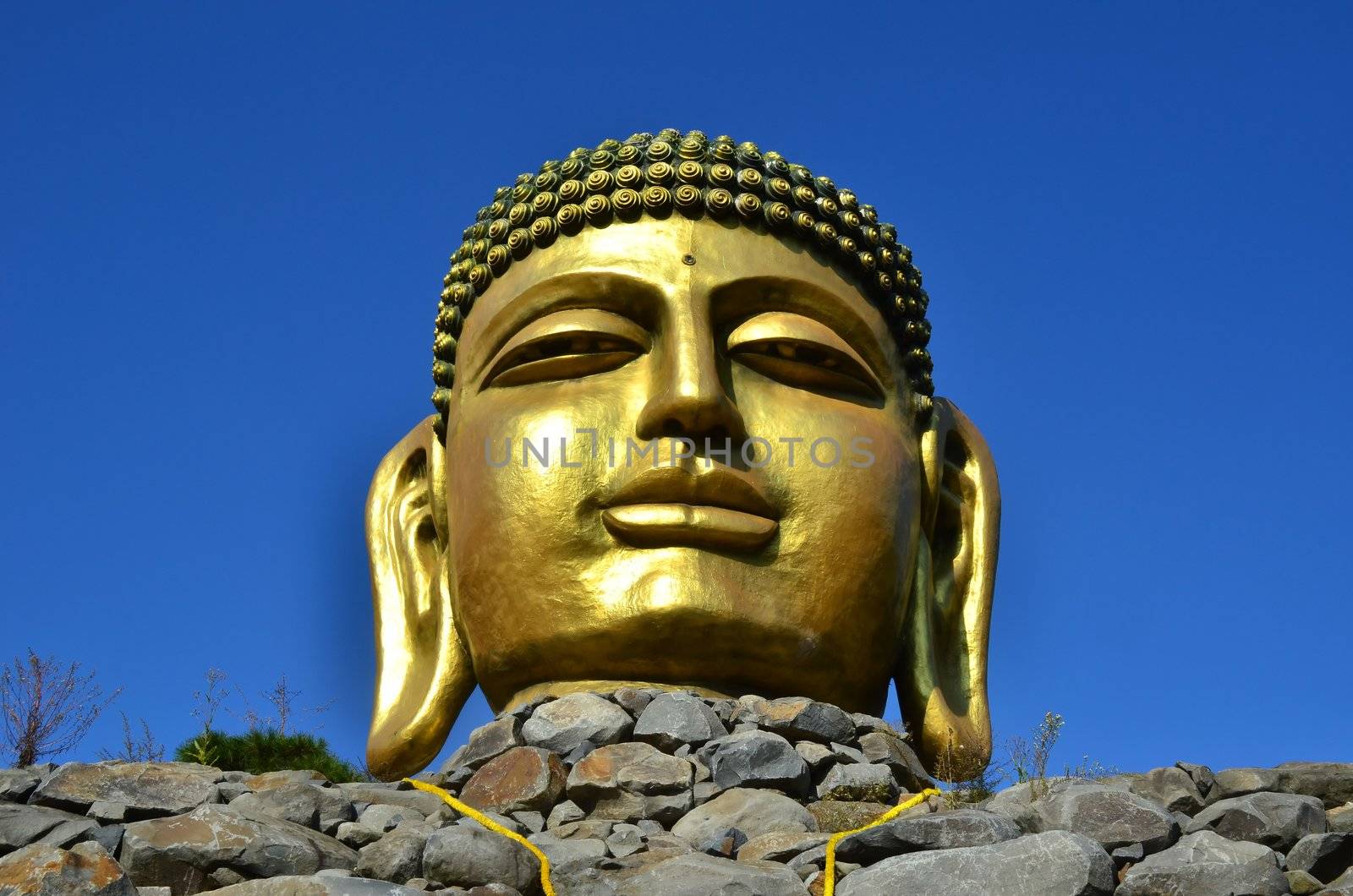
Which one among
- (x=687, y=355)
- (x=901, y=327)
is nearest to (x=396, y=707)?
(x=687, y=355)

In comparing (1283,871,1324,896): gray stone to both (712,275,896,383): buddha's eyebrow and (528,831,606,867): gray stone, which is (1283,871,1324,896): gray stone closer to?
(528,831,606,867): gray stone

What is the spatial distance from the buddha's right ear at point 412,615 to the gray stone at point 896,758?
2.52 m

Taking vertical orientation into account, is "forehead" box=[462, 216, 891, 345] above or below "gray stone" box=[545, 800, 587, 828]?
above

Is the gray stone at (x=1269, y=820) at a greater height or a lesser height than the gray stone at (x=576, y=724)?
lesser

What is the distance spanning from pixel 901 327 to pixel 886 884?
4.46 metres

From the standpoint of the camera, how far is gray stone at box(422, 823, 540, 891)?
18.7 ft

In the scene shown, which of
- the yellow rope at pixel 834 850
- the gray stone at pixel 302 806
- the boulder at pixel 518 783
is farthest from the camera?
the boulder at pixel 518 783

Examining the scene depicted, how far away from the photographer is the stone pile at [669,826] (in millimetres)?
5430

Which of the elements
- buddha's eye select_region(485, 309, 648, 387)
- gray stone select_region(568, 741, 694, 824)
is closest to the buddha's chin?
gray stone select_region(568, 741, 694, 824)

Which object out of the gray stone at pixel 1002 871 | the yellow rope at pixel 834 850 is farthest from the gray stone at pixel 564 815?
the gray stone at pixel 1002 871

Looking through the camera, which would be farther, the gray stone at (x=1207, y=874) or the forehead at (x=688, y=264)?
the forehead at (x=688, y=264)

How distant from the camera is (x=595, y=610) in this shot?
26.9ft

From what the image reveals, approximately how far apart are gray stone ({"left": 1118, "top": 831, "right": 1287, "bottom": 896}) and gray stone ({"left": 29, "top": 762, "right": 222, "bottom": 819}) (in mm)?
3235

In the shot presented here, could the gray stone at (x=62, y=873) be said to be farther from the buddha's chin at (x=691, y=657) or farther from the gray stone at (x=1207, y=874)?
the gray stone at (x=1207, y=874)
